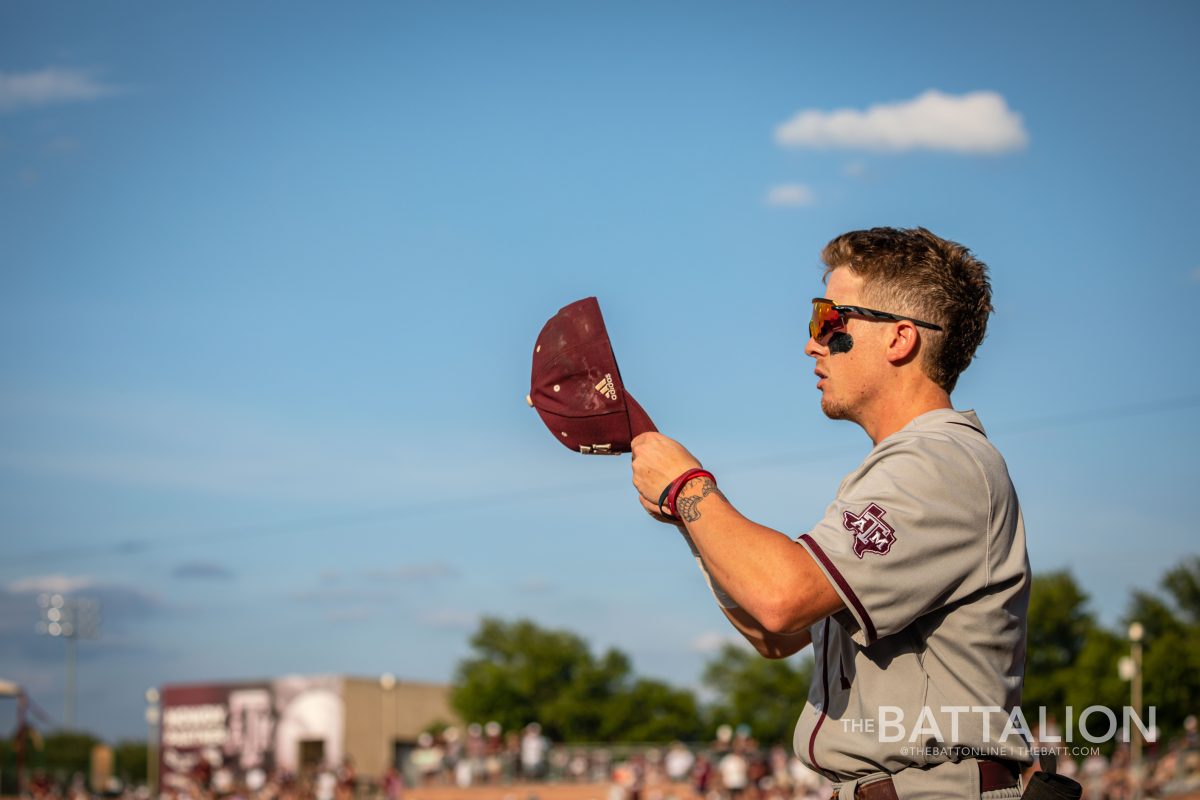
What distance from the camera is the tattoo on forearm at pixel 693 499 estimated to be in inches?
110

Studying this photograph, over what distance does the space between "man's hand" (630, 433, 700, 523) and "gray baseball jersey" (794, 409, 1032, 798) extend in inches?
14.6

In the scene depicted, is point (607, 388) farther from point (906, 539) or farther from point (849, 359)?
point (906, 539)

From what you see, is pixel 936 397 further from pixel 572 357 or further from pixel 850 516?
pixel 572 357

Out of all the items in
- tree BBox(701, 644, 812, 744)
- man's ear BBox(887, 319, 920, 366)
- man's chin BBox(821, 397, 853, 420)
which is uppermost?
man's ear BBox(887, 319, 920, 366)

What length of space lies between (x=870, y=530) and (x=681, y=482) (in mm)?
450

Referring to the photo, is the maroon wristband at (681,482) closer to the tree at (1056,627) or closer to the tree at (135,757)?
the tree at (1056,627)

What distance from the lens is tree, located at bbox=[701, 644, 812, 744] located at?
7056 centimetres

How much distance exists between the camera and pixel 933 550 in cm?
267

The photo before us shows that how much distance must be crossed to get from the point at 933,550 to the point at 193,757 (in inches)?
2242

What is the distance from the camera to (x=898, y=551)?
2637 mm

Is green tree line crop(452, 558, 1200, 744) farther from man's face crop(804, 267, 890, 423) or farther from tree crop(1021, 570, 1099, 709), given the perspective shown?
man's face crop(804, 267, 890, 423)

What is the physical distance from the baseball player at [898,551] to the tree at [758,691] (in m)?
68.3

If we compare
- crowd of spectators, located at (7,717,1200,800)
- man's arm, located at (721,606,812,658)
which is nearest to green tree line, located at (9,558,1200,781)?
crowd of spectators, located at (7,717,1200,800)

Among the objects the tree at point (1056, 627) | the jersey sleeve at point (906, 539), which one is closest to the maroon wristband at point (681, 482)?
the jersey sleeve at point (906, 539)
